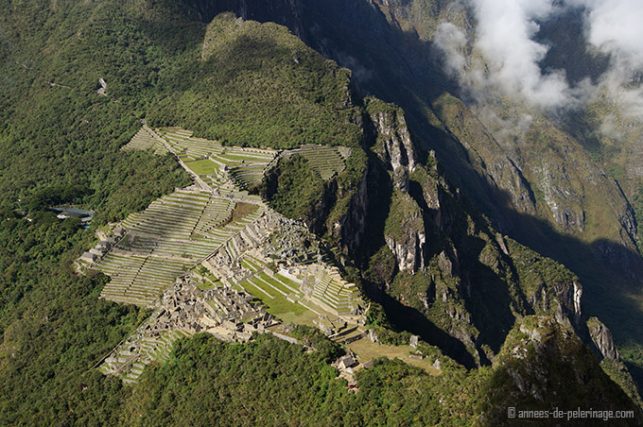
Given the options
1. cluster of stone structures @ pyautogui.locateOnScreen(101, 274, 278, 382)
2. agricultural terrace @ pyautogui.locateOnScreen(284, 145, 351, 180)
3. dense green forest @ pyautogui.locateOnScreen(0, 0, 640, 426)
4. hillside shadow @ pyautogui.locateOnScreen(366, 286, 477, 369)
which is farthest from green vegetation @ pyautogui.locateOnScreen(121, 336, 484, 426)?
agricultural terrace @ pyautogui.locateOnScreen(284, 145, 351, 180)

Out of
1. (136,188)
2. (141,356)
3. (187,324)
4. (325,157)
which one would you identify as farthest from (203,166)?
(141,356)

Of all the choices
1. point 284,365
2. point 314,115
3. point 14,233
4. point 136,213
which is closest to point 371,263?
point 314,115

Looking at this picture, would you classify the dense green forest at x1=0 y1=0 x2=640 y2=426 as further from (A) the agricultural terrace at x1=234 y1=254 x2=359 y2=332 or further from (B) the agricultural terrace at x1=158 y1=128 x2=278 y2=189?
(A) the agricultural terrace at x1=234 y1=254 x2=359 y2=332

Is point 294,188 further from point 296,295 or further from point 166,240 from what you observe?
point 296,295

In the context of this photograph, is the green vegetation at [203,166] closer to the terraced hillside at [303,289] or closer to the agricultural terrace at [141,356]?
the terraced hillside at [303,289]

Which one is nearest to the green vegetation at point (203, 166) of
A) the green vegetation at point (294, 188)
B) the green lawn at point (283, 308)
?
the green vegetation at point (294, 188)
